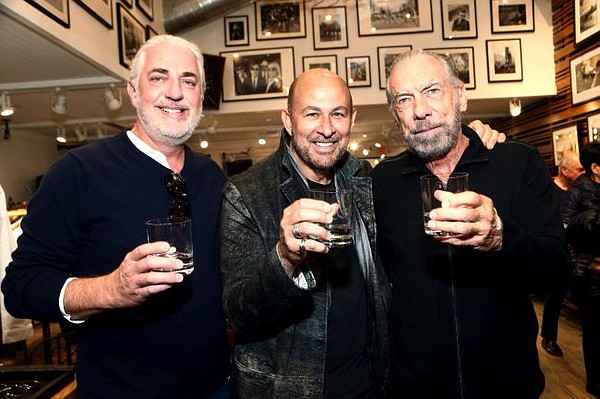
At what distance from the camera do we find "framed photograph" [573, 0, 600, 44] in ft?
20.0

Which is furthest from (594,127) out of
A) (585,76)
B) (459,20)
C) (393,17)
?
(393,17)

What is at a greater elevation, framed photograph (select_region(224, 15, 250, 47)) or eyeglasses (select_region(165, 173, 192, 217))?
framed photograph (select_region(224, 15, 250, 47))

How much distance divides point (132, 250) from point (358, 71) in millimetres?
7158

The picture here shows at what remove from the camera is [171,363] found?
157 cm

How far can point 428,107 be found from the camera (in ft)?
5.93

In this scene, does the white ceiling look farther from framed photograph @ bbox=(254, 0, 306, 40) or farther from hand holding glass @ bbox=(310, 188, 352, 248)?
hand holding glass @ bbox=(310, 188, 352, 248)

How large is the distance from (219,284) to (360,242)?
60 cm

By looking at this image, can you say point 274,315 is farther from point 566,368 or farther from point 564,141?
point 564,141

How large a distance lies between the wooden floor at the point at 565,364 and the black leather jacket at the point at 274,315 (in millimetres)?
2239

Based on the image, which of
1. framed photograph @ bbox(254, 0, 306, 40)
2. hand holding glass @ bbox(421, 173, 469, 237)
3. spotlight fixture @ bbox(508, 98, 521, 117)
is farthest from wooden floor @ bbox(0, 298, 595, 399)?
framed photograph @ bbox(254, 0, 306, 40)

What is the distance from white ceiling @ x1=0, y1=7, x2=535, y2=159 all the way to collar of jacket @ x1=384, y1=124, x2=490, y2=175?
3.32m

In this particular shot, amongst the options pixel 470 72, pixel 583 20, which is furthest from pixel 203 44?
pixel 583 20

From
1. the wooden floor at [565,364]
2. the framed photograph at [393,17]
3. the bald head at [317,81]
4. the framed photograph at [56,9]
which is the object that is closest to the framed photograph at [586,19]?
the framed photograph at [393,17]

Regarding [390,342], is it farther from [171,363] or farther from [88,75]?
[88,75]
